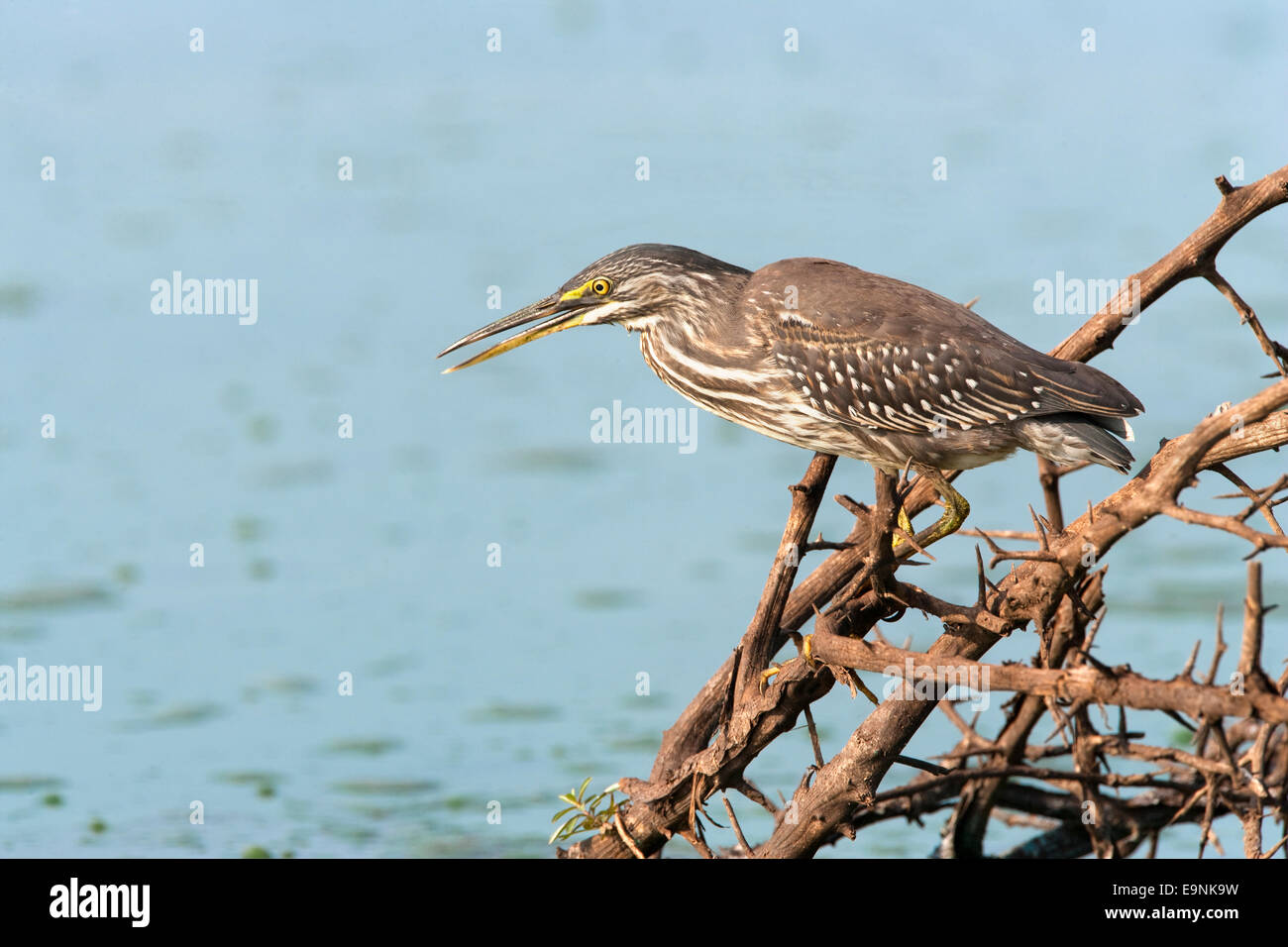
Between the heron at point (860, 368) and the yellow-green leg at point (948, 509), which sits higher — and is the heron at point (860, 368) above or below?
above

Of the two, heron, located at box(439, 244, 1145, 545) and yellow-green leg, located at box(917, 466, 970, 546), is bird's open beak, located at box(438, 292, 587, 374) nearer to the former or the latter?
heron, located at box(439, 244, 1145, 545)

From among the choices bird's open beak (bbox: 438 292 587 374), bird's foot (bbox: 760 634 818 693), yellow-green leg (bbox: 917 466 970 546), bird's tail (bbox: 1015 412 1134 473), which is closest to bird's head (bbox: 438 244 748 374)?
bird's open beak (bbox: 438 292 587 374)

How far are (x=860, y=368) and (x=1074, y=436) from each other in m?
0.84

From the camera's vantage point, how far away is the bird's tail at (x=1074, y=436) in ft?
18.8

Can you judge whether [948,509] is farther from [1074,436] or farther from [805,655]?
[805,655]

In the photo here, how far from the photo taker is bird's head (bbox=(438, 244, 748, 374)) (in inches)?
249

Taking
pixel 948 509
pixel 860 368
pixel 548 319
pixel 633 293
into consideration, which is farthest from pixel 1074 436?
pixel 548 319

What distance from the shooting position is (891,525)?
429 cm

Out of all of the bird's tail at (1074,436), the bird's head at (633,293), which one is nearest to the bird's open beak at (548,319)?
the bird's head at (633,293)

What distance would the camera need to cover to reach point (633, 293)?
6.39 m

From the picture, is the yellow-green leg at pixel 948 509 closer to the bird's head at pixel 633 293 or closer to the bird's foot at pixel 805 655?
the bird's foot at pixel 805 655
